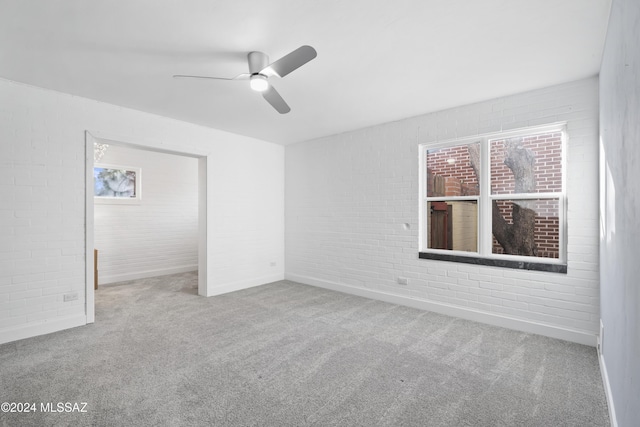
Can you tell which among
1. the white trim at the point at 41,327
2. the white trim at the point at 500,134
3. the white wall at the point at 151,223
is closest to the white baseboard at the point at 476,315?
the white trim at the point at 500,134

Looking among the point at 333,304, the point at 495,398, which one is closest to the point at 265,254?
the point at 333,304

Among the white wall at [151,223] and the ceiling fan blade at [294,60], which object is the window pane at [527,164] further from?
the white wall at [151,223]

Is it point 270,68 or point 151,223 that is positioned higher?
point 270,68

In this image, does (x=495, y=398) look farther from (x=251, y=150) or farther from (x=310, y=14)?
(x=251, y=150)

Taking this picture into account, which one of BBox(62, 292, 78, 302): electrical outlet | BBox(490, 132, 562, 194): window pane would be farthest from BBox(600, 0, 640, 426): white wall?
BBox(62, 292, 78, 302): electrical outlet

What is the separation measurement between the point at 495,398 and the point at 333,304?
242 cm

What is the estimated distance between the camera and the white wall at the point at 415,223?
117 inches

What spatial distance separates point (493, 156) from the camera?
366 centimetres

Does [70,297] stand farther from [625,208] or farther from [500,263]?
[500,263]

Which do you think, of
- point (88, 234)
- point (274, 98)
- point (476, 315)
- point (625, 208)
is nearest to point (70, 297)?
point (88, 234)

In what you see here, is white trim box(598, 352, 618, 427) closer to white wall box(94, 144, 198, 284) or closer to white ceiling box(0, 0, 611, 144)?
white ceiling box(0, 0, 611, 144)

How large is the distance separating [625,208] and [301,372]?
2.33 metres

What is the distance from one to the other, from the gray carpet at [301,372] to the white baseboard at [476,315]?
119 mm

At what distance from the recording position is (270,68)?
2.32m
